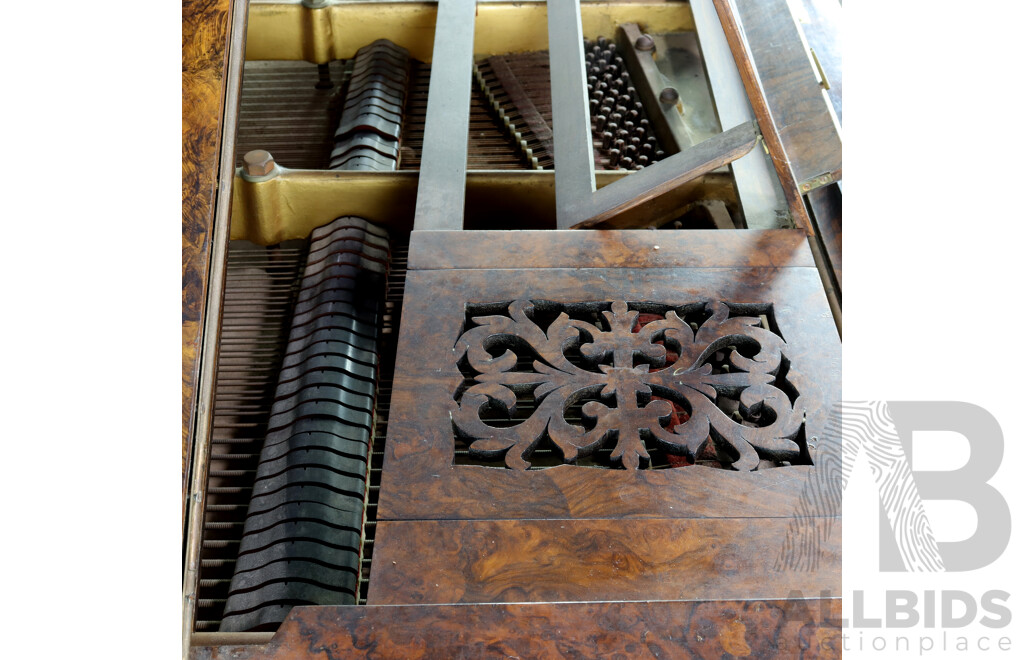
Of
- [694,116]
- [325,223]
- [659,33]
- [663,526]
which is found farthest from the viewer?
[659,33]

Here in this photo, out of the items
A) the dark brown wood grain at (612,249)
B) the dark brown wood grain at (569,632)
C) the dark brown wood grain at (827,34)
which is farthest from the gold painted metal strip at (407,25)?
the dark brown wood grain at (569,632)

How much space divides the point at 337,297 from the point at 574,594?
1.44 metres

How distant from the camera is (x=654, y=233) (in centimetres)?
247

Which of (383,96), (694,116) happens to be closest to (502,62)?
(383,96)

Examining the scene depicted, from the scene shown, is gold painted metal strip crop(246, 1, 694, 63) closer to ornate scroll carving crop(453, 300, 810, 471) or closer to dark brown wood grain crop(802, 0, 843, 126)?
dark brown wood grain crop(802, 0, 843, 126)

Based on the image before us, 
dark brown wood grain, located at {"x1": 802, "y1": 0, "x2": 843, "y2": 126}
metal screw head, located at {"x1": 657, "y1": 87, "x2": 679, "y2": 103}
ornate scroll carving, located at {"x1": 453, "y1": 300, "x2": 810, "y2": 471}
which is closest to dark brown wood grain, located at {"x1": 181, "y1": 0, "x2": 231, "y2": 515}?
ornate scroll carving, located at {"x1": 453, "y1": 300, "x2": 810, "y2": 471}

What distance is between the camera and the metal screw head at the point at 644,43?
12.3 feet

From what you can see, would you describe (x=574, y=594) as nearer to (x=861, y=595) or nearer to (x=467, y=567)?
(x=467, y=567)

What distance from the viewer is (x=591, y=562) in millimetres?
1743

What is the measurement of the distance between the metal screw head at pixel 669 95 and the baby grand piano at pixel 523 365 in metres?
0.03

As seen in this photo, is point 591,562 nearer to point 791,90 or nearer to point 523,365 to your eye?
point 523,365

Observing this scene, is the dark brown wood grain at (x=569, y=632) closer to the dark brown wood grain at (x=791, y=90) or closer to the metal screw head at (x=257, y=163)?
the dark brown wood grain at (x=791, y=90)

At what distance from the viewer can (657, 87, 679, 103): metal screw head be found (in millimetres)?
3447

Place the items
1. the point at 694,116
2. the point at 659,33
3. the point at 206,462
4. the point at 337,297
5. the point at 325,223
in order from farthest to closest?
the point at 659,33 < the point at 694,116 < the point at 325,223 < the point at 337,297 < the point at 206,462
